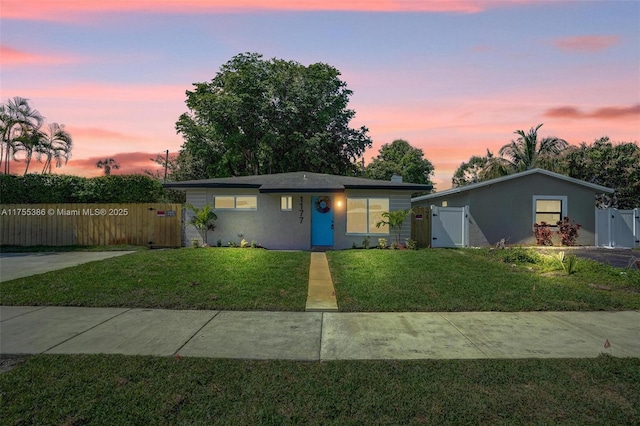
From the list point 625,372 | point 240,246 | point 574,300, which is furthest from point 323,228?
point 625,372

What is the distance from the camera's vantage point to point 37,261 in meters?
12.6

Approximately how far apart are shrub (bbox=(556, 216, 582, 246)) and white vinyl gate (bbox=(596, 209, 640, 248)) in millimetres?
1417

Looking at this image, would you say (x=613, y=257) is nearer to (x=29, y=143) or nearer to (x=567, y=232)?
(x=567, y=232)

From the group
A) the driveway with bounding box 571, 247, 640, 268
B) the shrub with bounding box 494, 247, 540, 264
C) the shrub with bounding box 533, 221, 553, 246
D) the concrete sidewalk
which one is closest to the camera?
the concrete sidewalk

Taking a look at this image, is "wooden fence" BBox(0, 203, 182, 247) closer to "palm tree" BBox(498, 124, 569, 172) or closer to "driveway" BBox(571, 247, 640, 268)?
"driveway" BBox(571, 247, 640, 268)

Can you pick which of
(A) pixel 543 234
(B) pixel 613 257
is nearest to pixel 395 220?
(A) pixel 543 234

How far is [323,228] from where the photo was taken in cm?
1592

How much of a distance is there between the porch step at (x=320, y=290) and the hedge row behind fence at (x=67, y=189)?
12.0 meters

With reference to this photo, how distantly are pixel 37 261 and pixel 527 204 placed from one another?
2107 cm

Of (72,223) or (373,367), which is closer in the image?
(373,367)

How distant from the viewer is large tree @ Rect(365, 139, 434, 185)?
152 ft

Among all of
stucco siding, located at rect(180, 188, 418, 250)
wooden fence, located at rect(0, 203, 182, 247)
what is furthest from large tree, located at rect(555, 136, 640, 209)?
wooden fence, located at rect(0, 203, 182, 247)

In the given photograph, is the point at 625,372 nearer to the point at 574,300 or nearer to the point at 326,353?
the point at 326,353

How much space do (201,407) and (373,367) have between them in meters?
1.94
